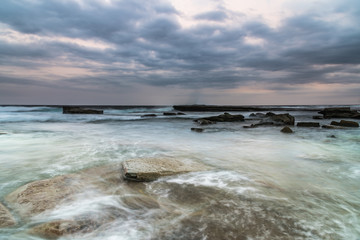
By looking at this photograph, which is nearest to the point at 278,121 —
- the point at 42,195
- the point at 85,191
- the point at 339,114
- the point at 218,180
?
the point at 218,180

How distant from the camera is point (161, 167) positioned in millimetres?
4012

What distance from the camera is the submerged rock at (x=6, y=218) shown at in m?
2.25

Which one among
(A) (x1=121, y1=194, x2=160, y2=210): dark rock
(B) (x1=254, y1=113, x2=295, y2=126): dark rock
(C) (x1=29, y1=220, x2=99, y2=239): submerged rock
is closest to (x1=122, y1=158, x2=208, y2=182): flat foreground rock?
(A) (x1=121, y1=194, x2=160, y2=210): dark rock

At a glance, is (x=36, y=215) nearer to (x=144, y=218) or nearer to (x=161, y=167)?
(x=144, y=218)

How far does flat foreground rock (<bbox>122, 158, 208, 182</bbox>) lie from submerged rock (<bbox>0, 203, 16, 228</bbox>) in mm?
1611

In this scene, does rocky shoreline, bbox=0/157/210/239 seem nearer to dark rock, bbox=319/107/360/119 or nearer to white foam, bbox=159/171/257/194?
white foam, bbox=159/171/257/194

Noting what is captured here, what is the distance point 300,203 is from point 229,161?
2411 millimetres

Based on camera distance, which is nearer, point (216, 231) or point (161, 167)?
point (216, 231)

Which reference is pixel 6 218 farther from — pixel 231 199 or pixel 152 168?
pixel 231 199

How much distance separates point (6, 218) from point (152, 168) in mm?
2092

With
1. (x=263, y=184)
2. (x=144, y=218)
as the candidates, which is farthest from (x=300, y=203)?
(x=144, y=218)

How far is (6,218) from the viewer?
2.33 metres

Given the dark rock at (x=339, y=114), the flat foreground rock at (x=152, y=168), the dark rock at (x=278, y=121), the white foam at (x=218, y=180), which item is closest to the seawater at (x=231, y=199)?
the white foam at (x=218, y=180)

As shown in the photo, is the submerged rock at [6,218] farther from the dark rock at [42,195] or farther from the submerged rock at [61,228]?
the submerged rock at [61,228]
